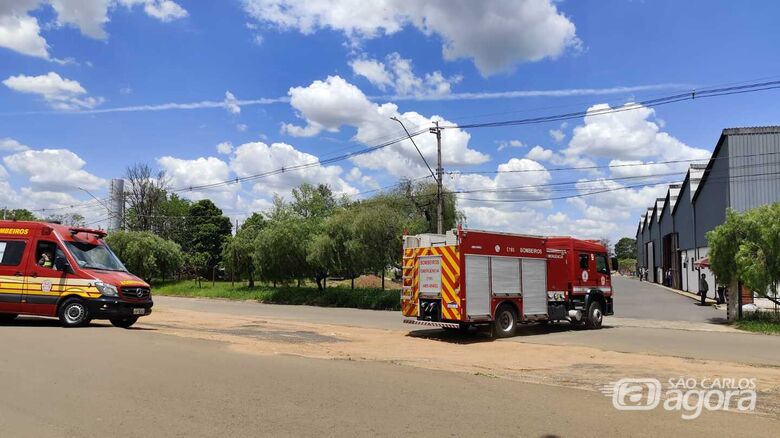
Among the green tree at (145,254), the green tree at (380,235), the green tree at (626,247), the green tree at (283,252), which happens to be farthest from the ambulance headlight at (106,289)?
the green tree at (626,247)

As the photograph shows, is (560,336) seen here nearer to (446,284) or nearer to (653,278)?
(446,284)

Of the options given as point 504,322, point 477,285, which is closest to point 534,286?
point 504,322

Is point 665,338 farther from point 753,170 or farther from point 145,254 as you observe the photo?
point 145,254

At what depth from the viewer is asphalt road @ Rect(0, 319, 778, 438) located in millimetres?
5844

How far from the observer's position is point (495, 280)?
649 inches

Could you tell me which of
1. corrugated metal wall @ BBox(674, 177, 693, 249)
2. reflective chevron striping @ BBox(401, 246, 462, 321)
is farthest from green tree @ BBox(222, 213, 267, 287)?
corrugated metal wall @ BBox(674, 177, 693, 249)

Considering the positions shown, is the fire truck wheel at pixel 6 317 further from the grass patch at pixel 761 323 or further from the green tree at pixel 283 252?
the grass patch at pixel 761 323

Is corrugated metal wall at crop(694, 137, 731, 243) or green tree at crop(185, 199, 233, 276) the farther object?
green tree at crop(185, 199, 233, 276)

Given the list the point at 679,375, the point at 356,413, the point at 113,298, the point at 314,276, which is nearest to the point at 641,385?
the point at 679,375

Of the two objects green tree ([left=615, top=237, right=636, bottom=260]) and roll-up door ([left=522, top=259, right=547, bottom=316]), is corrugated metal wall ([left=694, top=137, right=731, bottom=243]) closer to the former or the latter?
roll-up door ([left=522, top=259, right=547, bottom=316])

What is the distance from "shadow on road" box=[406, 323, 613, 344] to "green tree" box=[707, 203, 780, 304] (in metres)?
4.82

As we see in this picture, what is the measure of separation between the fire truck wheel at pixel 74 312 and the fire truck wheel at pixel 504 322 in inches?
425

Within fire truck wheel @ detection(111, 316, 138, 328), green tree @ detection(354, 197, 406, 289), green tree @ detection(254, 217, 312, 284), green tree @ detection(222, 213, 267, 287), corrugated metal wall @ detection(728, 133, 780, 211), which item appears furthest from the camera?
green tree @ detection(222, 213, 267, 287)

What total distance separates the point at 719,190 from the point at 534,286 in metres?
25.9
